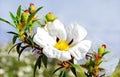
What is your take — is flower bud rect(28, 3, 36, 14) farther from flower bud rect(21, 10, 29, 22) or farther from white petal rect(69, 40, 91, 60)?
white petal rect(69, 40, 91, 60)

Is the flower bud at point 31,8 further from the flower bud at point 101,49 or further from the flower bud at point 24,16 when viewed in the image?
the flower bud at point 101,49

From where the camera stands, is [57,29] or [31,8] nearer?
[57,29]

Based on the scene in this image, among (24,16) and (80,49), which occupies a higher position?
(24,16)

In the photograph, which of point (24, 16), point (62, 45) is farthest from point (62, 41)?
point (24, 16)

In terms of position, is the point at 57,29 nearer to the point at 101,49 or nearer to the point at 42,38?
the point at 42,38

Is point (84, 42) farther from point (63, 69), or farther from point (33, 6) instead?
point (33, 6)

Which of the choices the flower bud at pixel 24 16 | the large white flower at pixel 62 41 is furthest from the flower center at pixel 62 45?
the flower bud at pixel 24 16
